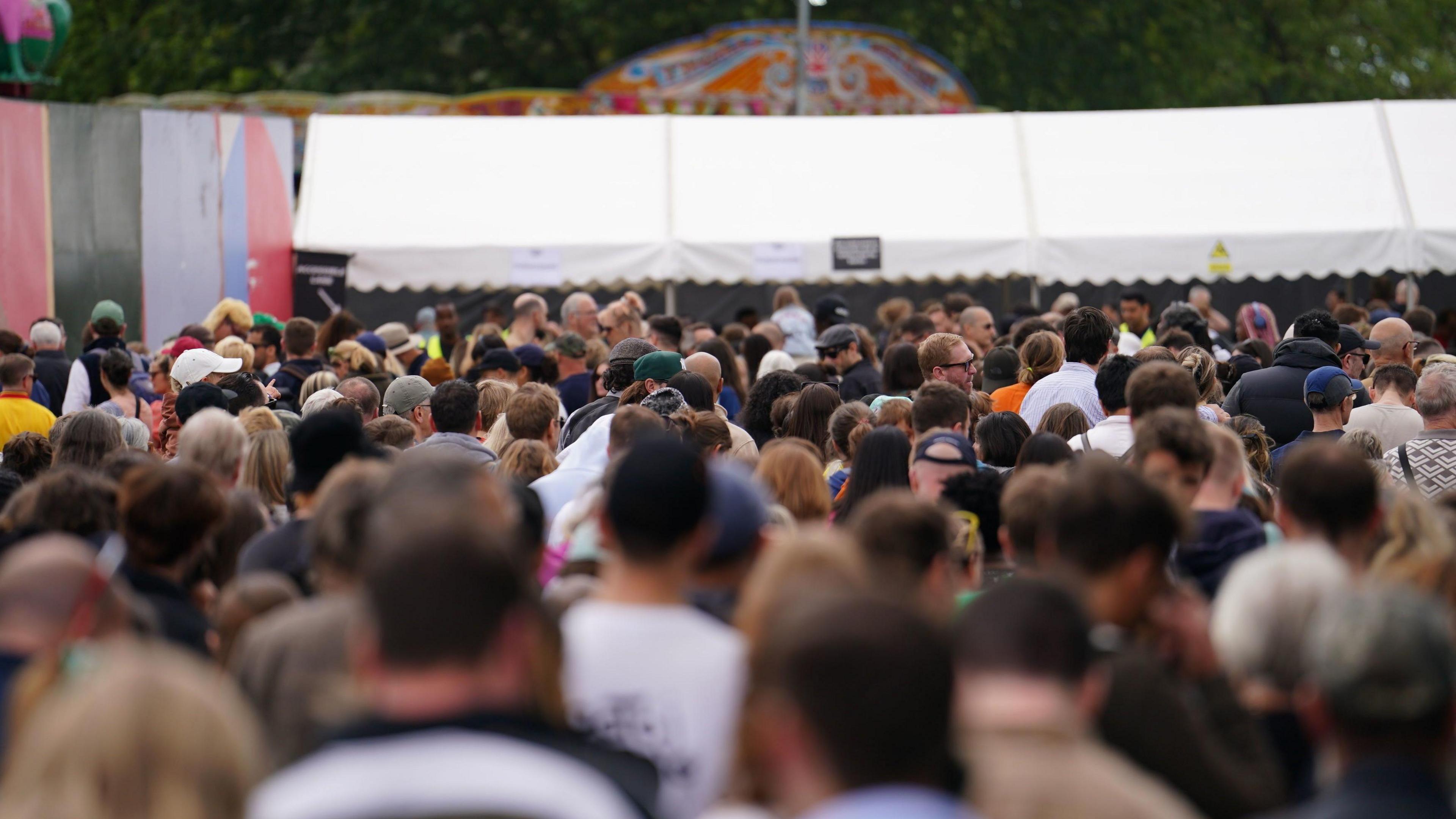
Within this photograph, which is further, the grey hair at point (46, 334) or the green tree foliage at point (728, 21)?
the green tree foliage at point (728, 21)

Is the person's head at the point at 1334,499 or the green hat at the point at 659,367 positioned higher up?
the green hat at the point at 659,367

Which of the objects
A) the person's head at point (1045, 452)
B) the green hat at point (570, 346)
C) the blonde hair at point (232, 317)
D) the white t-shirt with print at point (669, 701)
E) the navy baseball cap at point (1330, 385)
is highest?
the blonde hair at point (232, 317)

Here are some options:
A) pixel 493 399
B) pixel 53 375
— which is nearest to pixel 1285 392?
pixel 493 399

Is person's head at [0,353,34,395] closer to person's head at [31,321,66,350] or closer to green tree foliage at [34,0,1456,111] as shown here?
person's head at [31,321,66,350]

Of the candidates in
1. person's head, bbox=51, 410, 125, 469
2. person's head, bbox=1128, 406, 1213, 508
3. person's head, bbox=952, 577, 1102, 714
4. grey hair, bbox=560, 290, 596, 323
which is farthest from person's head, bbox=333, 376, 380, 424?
person's head, bbox=952, 577, 1102, 714

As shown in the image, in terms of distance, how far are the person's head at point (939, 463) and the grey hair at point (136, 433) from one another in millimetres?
4326

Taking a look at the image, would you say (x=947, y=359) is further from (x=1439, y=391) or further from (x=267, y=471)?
(x=267, y=471)

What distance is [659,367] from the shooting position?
7.29 m

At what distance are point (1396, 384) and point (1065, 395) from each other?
1.65 m

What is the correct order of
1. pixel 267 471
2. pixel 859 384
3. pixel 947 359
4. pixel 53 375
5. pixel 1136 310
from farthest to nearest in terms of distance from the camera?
pixel 1136 310 < pixel 53 375 < pixel 859 384 < pixel 947 359 < pixel 267 471

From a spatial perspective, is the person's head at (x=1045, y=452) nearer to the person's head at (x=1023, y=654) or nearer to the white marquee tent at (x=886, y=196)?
the person's head at (x=1023, y=654)

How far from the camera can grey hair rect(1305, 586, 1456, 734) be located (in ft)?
6.97

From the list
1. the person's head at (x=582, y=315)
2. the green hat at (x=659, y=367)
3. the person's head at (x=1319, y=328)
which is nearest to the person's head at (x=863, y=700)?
the green hat at (x=659, y=367)

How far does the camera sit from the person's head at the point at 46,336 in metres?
10.6
